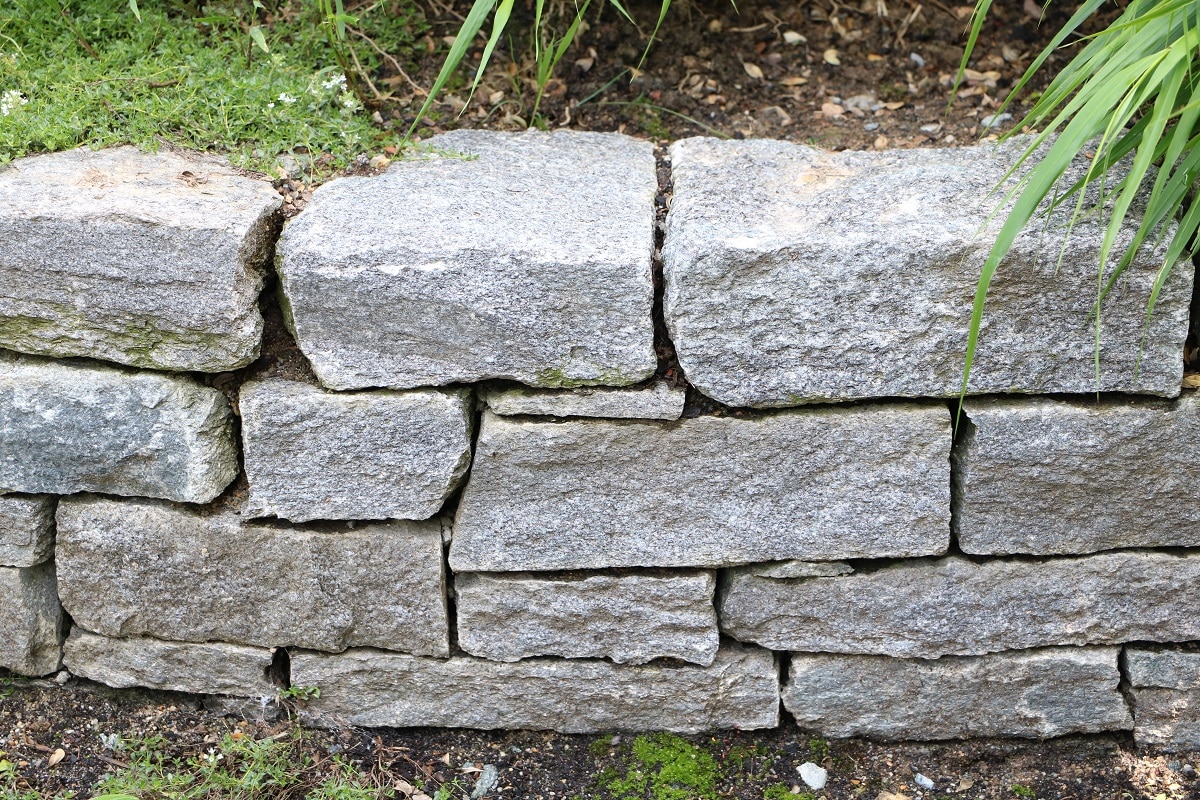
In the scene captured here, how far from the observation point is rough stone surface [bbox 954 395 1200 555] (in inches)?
76.0

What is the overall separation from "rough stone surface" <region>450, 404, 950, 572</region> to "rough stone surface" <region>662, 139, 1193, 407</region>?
9cm

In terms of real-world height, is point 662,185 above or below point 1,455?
above

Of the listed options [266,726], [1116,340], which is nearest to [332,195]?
[266,726]

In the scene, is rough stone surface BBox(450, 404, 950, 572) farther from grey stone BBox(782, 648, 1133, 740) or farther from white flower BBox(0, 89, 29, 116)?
white flower BBox(0, 89, 29, 116)

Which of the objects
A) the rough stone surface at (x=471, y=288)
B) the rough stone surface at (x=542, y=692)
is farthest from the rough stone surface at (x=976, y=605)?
the rough stone surface at (x=471, y=288)

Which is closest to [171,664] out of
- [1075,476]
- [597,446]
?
[597,446]

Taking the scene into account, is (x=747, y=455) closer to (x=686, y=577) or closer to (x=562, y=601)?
(x=686, y=577)

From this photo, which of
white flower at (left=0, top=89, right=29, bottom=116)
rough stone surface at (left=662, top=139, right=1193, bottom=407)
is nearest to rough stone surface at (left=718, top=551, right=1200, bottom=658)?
rough stone surface at (left=662, top=139, right=1193, bottom=407)

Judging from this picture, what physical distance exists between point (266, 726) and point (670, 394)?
1.20m

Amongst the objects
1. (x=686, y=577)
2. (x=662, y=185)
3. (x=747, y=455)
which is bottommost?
(x=686, y=577)

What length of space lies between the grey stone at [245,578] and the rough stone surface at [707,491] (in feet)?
0.44

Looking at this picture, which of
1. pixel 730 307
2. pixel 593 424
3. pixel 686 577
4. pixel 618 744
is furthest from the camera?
pixel 618 744

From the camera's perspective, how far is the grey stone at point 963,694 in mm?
2199

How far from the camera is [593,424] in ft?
6.50
